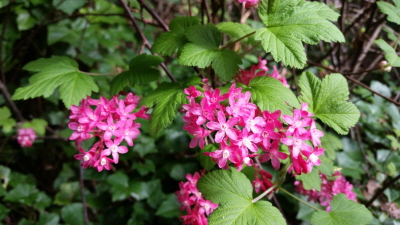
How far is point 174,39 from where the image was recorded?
3.98 ft

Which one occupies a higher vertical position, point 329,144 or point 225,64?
point 225,64

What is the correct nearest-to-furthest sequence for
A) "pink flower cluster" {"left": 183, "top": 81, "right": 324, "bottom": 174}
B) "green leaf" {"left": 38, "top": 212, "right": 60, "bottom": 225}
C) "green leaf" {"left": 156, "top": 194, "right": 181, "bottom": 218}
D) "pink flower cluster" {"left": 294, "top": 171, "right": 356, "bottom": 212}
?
"pink flower cluster" {"left": 183, "top": 81, "right": 324, "bottom": 174} → "pink flower cluster" {"left": 294, "top": 171, "right": 356, "bottom": 212} → "green leaf" {"left": 156, "top": 194, "right": 181, "bottom": 218} → "green leaf" {"left": 38, "top": 212, "right": 60, "bottom": 225}

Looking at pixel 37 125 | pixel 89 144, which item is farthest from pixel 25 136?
pixel 89 144

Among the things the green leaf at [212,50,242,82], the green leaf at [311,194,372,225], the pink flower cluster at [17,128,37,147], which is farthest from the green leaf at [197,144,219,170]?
the pink flower cluster at [17,128,37,147]

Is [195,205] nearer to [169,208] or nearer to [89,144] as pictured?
[169,208]

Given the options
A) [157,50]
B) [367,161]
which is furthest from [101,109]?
[367,161]

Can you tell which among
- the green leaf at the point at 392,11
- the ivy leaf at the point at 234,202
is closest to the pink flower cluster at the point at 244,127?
the ivy leaf at the point at 234,202

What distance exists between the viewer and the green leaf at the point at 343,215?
1097mm

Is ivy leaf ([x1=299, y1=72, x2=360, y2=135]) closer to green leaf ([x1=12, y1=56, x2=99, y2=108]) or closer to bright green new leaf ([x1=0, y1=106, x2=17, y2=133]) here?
green leaf ([x1=12, y1=56, x2=99, y2=108])

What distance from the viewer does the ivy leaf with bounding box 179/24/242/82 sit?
3.30 ft

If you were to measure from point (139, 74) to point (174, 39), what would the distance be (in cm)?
23

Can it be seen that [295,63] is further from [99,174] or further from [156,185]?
[99,174]

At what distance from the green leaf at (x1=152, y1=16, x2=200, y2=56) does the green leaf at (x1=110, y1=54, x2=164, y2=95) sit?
9 centimetres

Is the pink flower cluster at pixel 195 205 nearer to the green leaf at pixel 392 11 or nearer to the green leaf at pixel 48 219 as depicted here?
the green leaf at pixel 392 11
